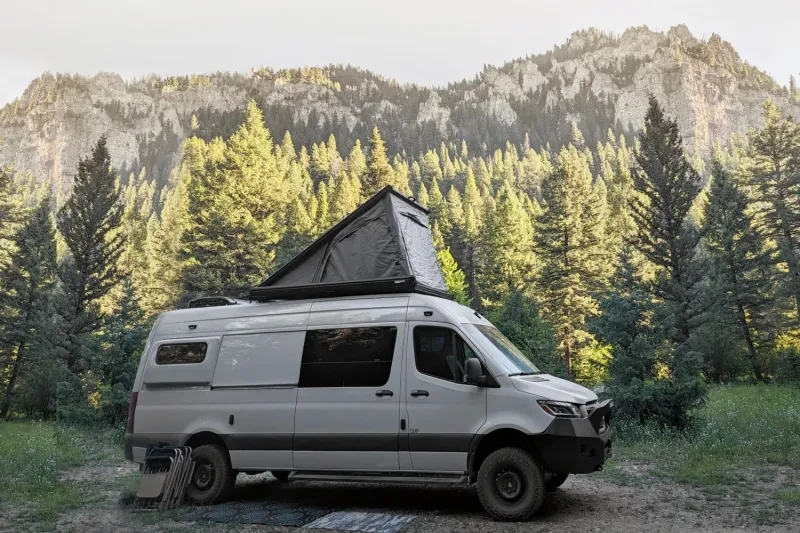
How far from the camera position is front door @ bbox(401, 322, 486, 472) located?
22.2 ft

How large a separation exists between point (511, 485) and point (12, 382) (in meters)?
29.7

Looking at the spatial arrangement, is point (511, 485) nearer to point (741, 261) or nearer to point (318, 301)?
point (318, 301)

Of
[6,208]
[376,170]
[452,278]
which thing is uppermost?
[376,170]

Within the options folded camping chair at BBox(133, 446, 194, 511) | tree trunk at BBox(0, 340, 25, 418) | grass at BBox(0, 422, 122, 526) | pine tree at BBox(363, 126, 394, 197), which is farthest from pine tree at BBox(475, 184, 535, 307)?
folded camping chair at BBox(133, 446, 194, 511)

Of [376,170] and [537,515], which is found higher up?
[376,170]

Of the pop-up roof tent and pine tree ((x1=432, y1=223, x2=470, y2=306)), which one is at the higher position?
pine tree ((x1=432, y1=223, x2=470, y2=306))

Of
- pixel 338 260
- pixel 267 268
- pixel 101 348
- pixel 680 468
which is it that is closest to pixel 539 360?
pixel 680 468

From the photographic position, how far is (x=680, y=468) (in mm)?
9195

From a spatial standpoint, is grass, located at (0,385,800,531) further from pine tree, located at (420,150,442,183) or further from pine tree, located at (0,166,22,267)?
pine tree, located at (420,150,442,183)

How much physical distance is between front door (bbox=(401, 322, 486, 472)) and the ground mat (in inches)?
65.8

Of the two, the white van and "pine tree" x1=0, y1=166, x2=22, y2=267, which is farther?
"pine tree" x1=0, y1=166, x2=22, y2=267

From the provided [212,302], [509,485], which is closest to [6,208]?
[212,302]

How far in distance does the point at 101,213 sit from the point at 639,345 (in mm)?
26592

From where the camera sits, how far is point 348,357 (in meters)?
7.59
